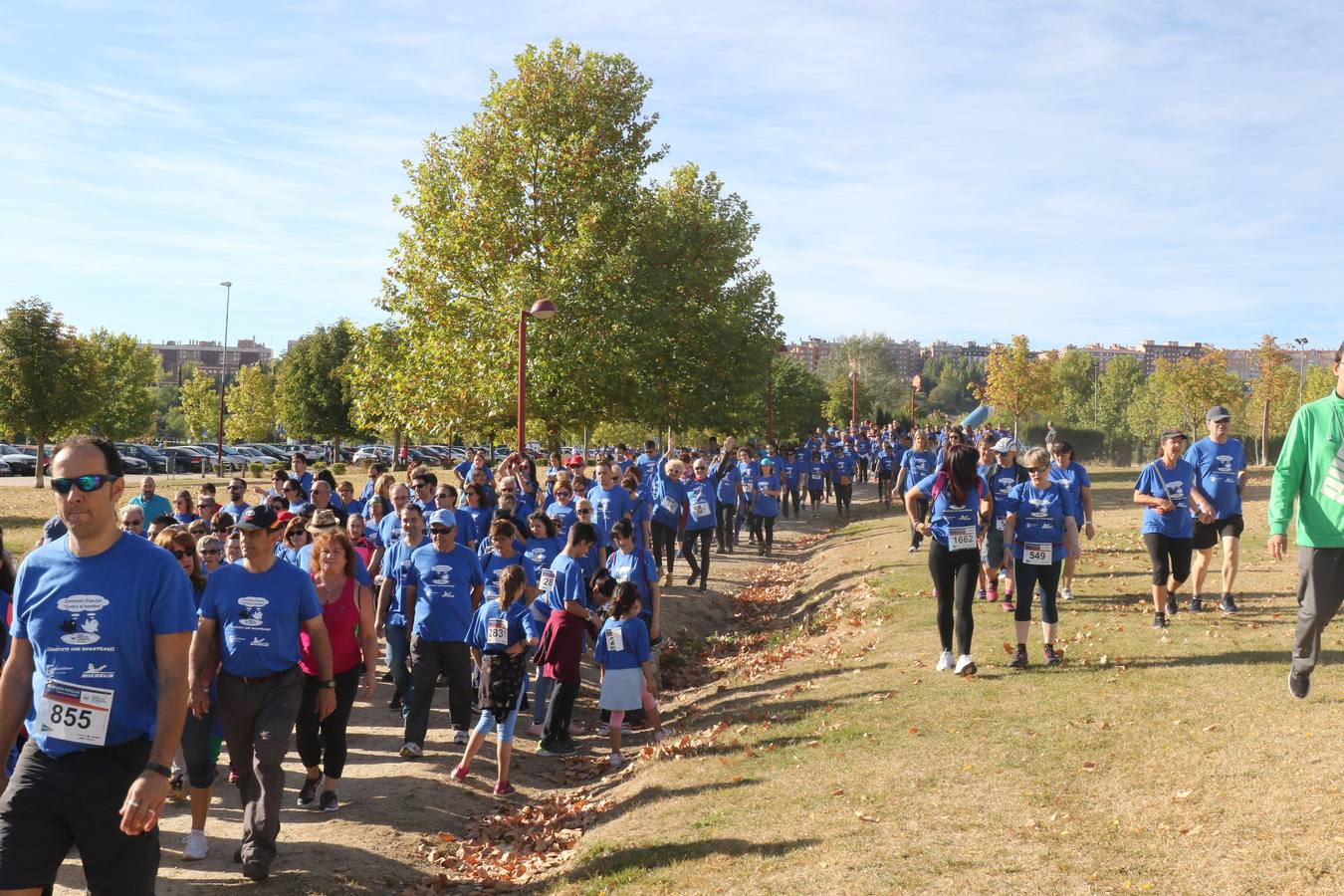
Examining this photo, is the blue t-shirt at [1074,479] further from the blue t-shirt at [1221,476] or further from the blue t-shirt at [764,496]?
the blue t-shirt at [764,496]

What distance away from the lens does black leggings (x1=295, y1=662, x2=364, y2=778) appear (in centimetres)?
784

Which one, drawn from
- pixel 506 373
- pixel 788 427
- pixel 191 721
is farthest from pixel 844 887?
pixel 788 427

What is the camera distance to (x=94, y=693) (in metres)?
4.20

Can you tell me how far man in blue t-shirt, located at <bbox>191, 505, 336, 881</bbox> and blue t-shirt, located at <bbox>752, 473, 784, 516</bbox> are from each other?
16.0 m

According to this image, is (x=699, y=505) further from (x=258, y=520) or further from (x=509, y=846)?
(x=258, y=520)

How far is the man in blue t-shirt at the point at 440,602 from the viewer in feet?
30.3

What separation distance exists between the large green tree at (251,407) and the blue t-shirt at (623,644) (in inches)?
2857

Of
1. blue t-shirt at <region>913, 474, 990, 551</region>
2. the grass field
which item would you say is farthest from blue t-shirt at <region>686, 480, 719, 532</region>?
blue t-shirt at <region>913, 474, 990, 551</region>

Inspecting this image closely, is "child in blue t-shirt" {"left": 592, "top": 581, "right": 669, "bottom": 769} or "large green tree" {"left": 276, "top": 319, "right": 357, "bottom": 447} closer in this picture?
"child in blue t-shirt" {"left": 592, "top": 581, "right": 669, "bottom": 769}

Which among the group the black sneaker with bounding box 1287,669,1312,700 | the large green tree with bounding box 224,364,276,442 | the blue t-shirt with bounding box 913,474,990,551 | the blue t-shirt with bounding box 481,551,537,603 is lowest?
the black sneaker with bounding box 1287,669,1312,700

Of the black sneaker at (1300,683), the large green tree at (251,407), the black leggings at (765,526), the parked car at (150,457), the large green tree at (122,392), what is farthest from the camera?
the large green tree at (251,407)

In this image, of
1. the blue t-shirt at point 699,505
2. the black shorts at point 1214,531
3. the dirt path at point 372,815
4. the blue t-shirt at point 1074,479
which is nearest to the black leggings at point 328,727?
the dirt path at point 372,815

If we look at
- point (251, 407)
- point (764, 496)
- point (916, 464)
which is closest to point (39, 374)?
point (251, 407)

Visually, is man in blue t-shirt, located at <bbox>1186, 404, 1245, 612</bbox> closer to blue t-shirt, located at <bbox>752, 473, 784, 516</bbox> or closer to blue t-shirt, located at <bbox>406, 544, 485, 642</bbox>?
blue t-shirt, located at <bbox>406, 544, 485, 642</bbox>
